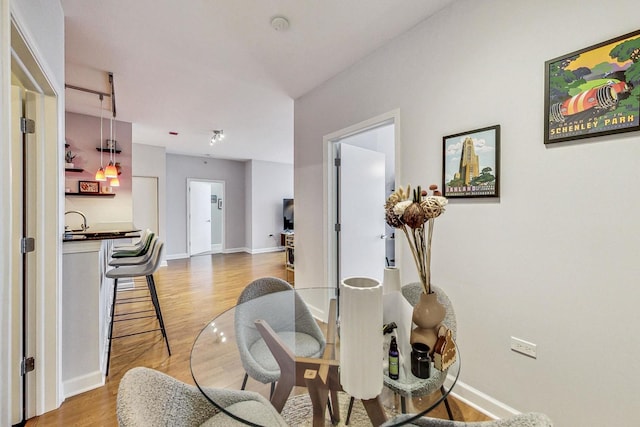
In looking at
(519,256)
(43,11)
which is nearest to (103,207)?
(43,11)

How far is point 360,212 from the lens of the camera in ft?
10.6

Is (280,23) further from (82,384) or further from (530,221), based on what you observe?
(82,384)

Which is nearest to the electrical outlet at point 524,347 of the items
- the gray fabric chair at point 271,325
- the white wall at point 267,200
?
the gray fabric chair at point 271,325

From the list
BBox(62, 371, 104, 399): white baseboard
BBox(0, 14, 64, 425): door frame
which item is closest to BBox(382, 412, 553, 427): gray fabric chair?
BBox(0, 14, 64, 425): door frame

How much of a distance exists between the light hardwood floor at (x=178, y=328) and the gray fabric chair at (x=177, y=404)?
1.17 metres

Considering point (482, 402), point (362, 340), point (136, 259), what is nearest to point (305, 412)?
point (362, 340)

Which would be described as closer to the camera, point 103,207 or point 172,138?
point 103,207

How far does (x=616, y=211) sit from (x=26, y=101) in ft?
10.5

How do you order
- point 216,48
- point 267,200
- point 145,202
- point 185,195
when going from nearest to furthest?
1. point 216,48
2. point 145,202
3. point 185,195
4. point 267,200

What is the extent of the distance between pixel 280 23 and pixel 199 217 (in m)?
6.23

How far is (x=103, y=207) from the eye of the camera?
13.9ft

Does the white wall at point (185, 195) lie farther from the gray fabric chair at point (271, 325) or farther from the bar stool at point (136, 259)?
the gray fabric chair at point (271, 325)

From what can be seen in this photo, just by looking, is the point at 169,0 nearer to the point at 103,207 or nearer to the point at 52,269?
the point at 52,269

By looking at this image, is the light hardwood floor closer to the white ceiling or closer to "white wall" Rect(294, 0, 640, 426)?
"white wall" Rect(294, 0, 640, 426)
